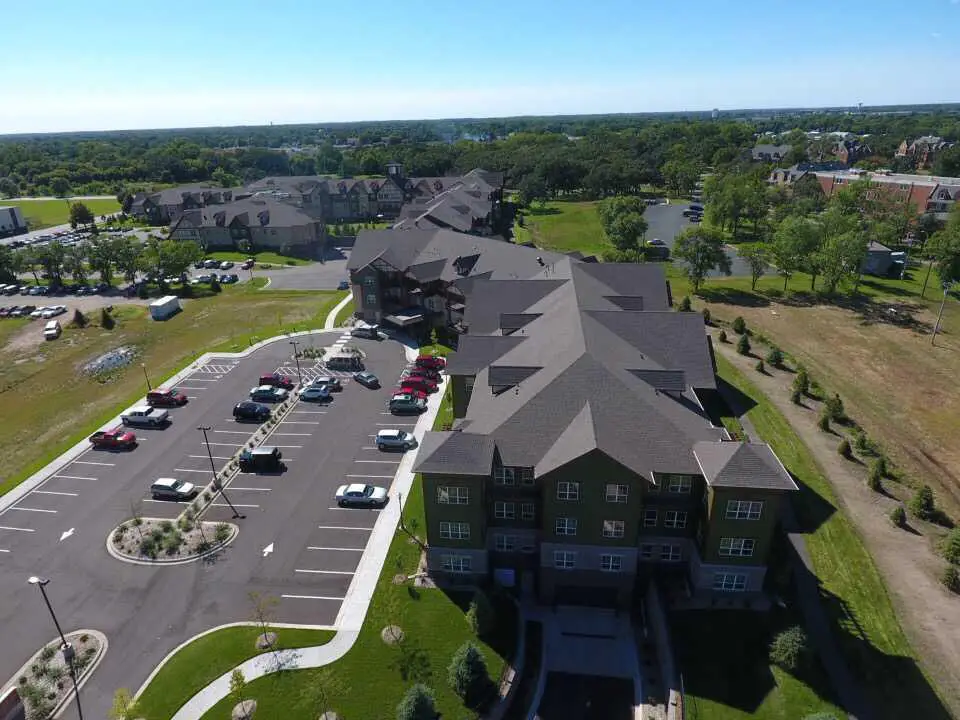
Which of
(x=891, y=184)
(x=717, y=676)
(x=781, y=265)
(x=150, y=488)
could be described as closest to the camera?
(x=717, y=676)

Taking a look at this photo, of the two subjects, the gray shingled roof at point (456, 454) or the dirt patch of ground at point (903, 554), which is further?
the gray shingled roof at point (456, 454)

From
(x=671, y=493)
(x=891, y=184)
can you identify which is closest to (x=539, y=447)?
(x=671, y=493)

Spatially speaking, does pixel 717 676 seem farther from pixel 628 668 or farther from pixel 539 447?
pixel 539 447

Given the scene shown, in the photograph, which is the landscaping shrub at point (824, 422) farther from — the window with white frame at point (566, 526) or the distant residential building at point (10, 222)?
the distant residential building at point (10, 222)

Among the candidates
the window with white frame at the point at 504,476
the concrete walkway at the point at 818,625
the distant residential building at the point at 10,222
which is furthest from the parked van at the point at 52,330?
the distant residential building at the point at 10,222

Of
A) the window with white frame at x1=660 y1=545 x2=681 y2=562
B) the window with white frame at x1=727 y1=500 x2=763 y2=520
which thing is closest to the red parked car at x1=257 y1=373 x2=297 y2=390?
the window with white frame at x1=660 y1=545 x2=681 y2=562

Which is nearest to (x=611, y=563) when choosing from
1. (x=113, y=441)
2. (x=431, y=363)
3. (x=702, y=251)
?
(x=431, y=363)
